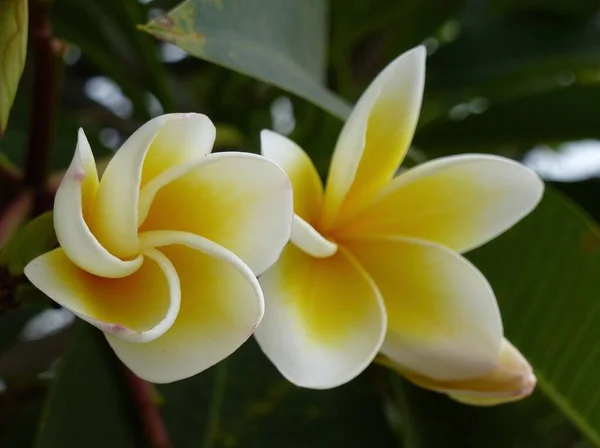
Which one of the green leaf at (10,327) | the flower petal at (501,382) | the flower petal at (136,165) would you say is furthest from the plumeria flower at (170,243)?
the green leaf at (10,327)

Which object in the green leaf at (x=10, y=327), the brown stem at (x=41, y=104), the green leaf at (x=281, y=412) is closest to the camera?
the brown stem at (x=41, y=104)

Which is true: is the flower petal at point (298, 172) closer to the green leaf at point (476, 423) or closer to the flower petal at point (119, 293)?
the flower petal at point (119, 293)

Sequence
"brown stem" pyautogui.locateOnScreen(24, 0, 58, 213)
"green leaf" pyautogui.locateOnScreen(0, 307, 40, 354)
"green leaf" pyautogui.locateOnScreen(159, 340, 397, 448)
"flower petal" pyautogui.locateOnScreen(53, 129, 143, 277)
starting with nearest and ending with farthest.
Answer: "flower petal" pyautogui.locateOnScreen(53, 129, 143, 277) → "brown stem" pyautogui.locateOnScreen(24, 0, 58, 213) → "green leaf" pyautogui.locateOnScreen(159, 340, 397, 448) → "green leaf" pyautogui.locateOnScreen(0, 307, 40, 354)

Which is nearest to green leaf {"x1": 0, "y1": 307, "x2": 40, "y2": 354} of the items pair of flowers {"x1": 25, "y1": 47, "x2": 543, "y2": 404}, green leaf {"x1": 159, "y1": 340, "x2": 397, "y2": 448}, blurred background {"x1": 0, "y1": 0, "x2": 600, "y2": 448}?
blurred background {"x1": 0, "y1": 0, "x2": 600, "y2": 448}

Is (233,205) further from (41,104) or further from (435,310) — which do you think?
(41,104)

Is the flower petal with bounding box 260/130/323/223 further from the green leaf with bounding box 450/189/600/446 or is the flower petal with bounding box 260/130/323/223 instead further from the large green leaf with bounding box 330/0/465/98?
the large green leaf with bounding box 330/0/465/98

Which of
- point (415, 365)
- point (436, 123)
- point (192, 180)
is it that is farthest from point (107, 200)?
point (436, 123)

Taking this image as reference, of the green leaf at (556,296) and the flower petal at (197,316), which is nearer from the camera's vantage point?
the flower petal at (197,316)
